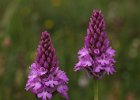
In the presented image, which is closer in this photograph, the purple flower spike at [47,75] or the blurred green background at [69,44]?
the purple flower spike at [47,75]

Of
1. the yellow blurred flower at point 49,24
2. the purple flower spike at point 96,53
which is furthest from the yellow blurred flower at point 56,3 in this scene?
the purple flower spike at point 96,53

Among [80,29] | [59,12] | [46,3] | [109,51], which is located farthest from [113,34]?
[109,51]

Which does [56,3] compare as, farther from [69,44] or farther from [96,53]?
[96,53]

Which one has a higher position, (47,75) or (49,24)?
(49,24)

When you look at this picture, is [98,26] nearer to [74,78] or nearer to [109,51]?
[109,51]

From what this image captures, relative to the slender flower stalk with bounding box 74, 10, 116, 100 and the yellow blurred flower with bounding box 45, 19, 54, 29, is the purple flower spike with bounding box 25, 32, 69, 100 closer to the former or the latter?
the slender flower stalk with bounding box 74, 10, 116, 100

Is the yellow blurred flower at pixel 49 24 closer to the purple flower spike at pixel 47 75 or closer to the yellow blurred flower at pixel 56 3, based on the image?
the yellow blurred flower at pixel 56 3

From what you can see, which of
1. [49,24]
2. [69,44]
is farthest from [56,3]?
[69,44]
